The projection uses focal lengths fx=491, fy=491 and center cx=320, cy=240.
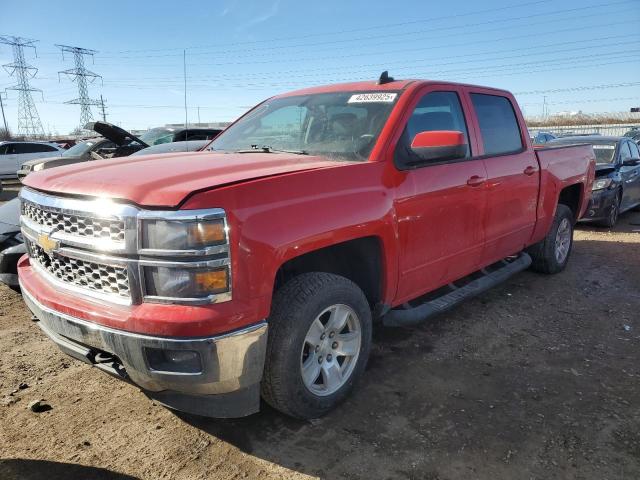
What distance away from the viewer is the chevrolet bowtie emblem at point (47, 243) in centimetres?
256

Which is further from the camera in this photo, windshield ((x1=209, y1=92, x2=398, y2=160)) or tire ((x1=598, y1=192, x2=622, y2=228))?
tire ((x1=598, y1=192, x2=622, y2=228))

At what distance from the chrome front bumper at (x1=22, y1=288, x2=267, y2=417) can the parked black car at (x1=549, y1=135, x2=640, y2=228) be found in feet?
23.6

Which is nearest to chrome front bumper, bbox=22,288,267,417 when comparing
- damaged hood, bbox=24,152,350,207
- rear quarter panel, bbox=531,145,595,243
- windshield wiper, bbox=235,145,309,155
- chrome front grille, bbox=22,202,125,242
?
chrome front grille, bbox=22,202,125,242

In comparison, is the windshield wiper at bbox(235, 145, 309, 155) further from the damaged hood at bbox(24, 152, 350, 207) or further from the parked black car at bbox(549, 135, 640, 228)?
the parked black car at bbox(549, 135, 640, 228)

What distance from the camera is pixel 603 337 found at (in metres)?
4.08

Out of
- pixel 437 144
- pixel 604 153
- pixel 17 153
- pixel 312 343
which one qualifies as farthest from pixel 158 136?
pixel 17 153

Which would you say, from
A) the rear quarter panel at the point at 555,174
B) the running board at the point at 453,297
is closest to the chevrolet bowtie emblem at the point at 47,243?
the running board at the point at 453,297

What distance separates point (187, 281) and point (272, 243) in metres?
0.43

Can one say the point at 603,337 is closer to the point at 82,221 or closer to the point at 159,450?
the point at 159,450

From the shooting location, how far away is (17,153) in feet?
58.4

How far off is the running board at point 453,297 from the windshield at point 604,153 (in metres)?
5.32

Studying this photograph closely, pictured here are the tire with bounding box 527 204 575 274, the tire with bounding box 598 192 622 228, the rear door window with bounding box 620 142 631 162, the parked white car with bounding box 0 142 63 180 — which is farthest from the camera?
the parked white car with bounding box 0 142 63 180

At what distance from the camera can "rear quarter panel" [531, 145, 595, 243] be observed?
197 inches

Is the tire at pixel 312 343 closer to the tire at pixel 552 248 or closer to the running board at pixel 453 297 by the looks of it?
the running board at pixel 453 297
